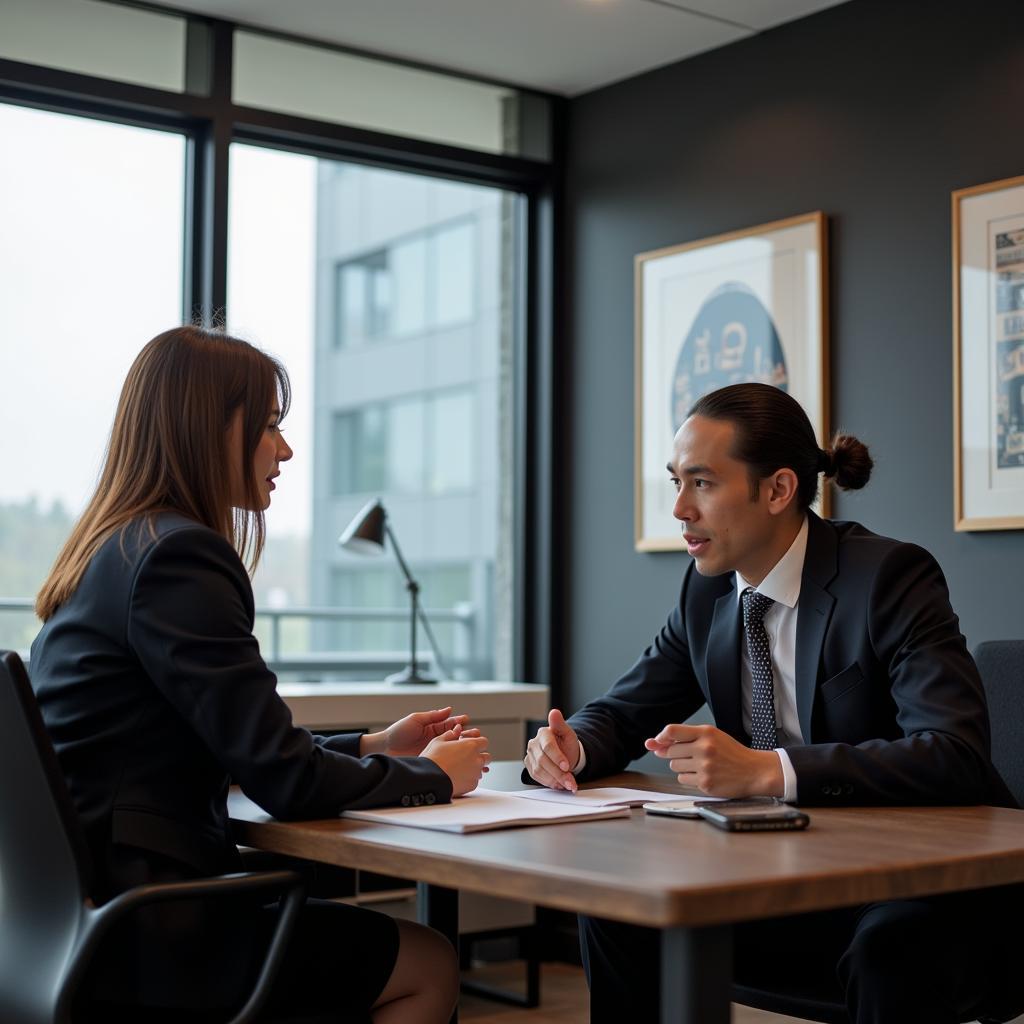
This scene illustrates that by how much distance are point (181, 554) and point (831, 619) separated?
99 cm

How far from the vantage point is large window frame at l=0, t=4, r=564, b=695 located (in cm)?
376

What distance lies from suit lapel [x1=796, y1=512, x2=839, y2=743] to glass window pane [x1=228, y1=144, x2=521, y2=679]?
124cm

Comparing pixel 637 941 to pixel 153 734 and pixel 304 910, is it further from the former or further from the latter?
pixel 153 734

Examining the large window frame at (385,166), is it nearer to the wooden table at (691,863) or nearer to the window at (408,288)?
the window at (408,288)

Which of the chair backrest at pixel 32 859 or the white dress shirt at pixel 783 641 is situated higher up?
the white dress shirt at pixel 783 641

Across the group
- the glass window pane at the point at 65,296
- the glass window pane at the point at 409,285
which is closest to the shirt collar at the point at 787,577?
the glass window pane at the point at 65,296

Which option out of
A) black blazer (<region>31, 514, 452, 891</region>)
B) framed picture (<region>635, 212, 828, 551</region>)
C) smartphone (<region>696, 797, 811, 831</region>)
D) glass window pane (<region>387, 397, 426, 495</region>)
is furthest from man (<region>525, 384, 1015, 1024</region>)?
glass window pane (<region>387, 397, 426, 495</region>)

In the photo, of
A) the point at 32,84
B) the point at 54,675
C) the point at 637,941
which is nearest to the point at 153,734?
the point at 54,675

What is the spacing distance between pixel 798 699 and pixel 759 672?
94 millimetres

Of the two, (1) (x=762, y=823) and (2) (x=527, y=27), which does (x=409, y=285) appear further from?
(1) (x=762, y=823)

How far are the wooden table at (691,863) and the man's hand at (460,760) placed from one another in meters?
0.21

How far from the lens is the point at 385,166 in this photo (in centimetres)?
430

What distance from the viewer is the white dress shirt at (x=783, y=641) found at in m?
2.24

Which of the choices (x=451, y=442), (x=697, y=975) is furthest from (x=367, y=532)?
(x=697, y=975)
